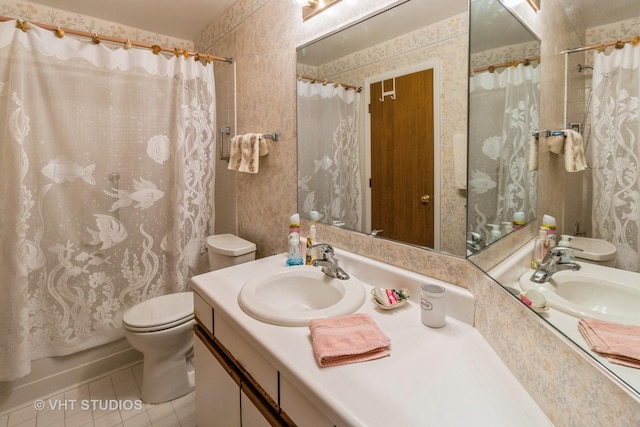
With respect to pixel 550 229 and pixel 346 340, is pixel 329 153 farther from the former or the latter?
pixel 550 229

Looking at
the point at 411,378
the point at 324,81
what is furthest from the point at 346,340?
the point at 324,81

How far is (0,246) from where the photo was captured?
1.50m

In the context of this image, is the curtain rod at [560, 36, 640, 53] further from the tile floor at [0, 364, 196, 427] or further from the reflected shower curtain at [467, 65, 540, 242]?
the tile floor at [0, 364, 196, 427]

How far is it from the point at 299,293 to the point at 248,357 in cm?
40

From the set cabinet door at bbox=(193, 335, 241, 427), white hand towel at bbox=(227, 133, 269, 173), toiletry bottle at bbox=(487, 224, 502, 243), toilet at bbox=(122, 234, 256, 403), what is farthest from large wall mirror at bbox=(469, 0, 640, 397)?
toilet at bbox=(122, 234, 256, 403)

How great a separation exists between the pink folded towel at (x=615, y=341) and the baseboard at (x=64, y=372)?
228 centimetres

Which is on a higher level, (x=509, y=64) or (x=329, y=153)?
(x=509, y=64)

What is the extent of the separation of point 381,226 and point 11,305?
181 centimetres

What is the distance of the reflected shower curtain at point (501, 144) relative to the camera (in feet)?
2.25

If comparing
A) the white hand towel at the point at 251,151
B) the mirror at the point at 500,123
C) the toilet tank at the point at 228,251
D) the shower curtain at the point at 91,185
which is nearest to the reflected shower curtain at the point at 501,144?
the mirror at the point at 500,123

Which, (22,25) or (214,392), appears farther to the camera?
(22,25)

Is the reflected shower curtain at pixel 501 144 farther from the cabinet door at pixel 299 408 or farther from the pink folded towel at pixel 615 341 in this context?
the cabinet door at pixel 299 408

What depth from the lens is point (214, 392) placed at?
45.1 inches

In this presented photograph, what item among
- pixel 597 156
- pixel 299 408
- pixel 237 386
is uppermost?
pixel 597 156
